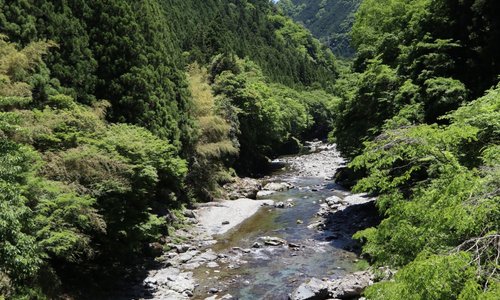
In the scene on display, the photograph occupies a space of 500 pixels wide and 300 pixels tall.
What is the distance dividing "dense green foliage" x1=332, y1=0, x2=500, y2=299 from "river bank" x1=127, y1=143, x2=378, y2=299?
6.55 metres

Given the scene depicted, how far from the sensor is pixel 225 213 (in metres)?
28.8

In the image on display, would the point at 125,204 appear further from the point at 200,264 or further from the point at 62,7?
the point at 62,7

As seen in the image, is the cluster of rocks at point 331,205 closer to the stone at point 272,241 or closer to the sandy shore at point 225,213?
the sandy shore at point 225,213

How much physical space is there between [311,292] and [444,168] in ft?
30.3

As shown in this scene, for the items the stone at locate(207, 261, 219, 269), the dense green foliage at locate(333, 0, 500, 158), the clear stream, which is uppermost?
the dense green foliage at locate(333, 0, 500, 158)

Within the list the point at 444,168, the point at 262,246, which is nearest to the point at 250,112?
the point at 262,246

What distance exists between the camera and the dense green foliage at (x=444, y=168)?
576 cm

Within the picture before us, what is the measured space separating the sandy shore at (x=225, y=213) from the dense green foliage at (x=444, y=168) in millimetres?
11542

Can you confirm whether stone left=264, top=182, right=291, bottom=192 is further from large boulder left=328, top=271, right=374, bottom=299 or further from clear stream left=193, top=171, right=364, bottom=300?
large boulder left=328, top=271, right=374, bottom=299

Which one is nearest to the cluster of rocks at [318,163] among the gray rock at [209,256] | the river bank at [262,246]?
the river bank at [262,246]

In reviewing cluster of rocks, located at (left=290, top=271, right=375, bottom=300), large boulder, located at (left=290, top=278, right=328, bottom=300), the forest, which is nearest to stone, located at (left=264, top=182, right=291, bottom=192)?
the forest

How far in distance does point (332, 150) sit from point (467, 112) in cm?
5219

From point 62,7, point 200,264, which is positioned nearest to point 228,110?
point 62,7

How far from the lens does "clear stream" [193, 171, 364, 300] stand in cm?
1764
